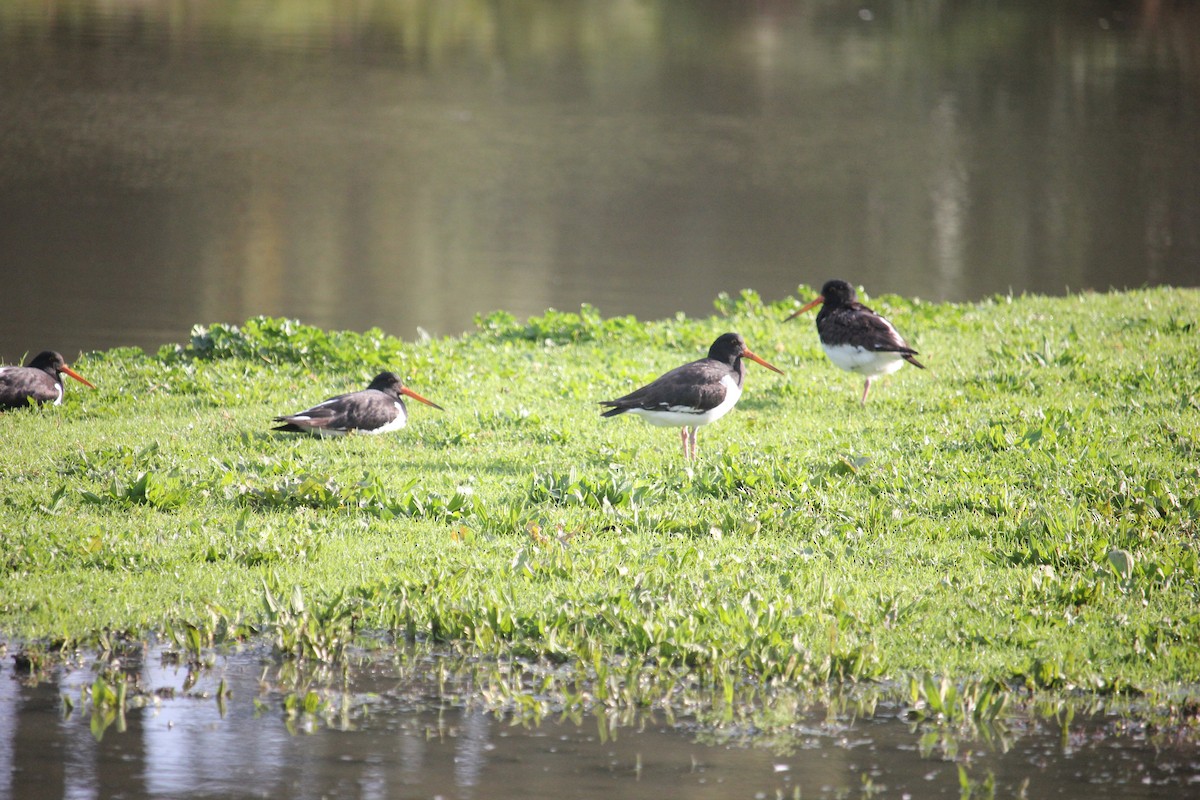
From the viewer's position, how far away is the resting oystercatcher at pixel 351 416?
11.1 metres

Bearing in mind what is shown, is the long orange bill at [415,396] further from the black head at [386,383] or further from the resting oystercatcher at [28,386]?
the resting oystercatcher at [28,386]

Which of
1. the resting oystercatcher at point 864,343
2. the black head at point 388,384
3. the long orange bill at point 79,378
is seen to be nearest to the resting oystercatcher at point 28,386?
the long orange bill at point 79,378

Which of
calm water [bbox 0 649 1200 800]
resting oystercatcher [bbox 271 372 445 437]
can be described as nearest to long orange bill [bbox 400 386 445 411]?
resting oystercatcher [bbox 271 372 445 437]

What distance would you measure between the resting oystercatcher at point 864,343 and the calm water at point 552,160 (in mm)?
9278

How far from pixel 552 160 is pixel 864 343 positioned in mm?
27108

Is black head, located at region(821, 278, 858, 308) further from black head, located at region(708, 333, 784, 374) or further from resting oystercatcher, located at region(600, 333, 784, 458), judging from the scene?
resting oystercatcher, located at region(600, 333, 784, 458)

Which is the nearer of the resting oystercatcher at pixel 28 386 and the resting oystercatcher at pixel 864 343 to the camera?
the resting oystercatcher at pixel 28 386

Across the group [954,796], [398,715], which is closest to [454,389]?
[398,715]

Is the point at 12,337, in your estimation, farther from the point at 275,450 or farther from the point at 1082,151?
the point at 1082,151

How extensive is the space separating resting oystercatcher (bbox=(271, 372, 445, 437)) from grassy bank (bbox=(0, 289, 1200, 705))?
159mm

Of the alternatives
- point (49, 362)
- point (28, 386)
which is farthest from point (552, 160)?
point (28, 386)

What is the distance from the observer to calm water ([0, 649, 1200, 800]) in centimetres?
568

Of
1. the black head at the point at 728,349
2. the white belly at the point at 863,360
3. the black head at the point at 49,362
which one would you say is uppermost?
the black head at the point at 728,349

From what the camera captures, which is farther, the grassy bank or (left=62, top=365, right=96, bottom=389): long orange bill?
(left=62, top=365, right=96, bottom=389): long orange bill
